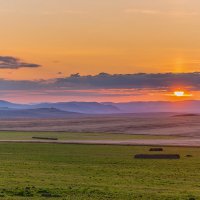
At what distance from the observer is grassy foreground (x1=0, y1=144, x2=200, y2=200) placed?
3331 cm

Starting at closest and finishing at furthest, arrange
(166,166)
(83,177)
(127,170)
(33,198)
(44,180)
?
1. (33,198)
2. (44,180)
3. (83,177)
4. (127,170)
5. (166,166)

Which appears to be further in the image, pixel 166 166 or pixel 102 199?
pixel 166 166

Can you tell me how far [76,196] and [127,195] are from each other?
3565mm

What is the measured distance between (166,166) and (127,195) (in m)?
24.4

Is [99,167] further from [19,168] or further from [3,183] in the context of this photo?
[3,183]

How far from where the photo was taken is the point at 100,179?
4253 cm

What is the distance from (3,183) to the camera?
3803cm

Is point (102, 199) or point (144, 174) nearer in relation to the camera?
point (102, 199)

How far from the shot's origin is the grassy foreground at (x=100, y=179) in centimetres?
3331

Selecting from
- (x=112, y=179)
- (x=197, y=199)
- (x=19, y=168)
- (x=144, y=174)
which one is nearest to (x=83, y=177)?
(x=112, y=179)

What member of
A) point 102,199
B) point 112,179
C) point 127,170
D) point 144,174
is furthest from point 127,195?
point 127,170

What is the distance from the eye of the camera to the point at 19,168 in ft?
168

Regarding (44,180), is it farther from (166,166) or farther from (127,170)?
(166,166)

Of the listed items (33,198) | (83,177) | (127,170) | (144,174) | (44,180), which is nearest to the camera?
(33,198)
